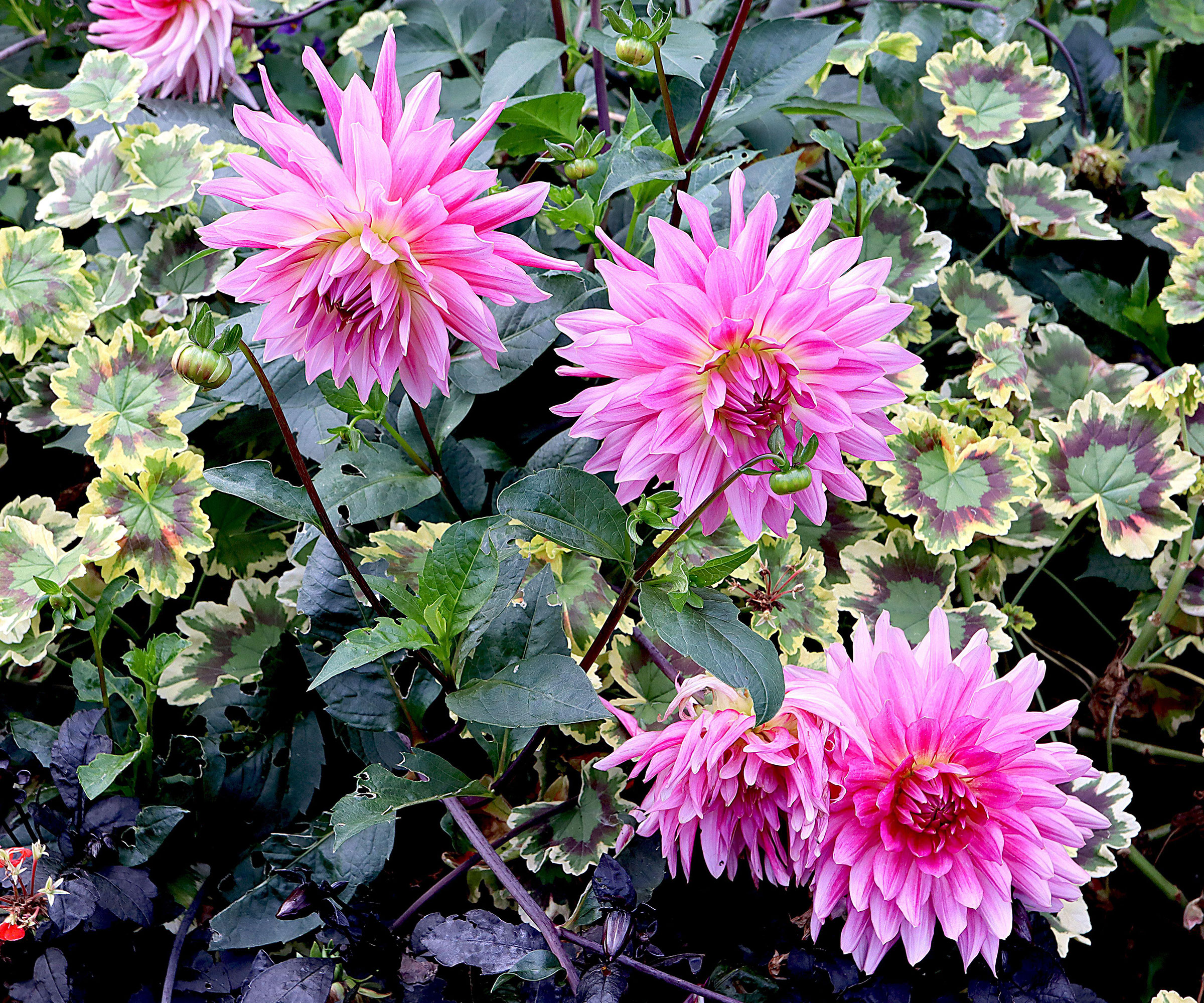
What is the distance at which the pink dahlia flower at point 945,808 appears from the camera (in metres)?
0.66

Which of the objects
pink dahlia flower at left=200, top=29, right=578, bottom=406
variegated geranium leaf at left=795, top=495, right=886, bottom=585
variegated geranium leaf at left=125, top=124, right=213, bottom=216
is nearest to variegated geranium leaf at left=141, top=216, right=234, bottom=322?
variegated geranium leaf at left=125, top=124, right=213, bottom=216

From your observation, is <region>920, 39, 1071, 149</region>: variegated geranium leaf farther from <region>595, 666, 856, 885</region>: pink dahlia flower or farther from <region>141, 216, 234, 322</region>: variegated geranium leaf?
<region>141, 216, 234, 322</region>: variegated geranium leaf

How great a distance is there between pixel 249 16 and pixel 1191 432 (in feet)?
4.32

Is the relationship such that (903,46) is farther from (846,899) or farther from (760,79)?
(846,899)

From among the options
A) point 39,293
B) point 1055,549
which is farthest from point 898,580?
point 39,293

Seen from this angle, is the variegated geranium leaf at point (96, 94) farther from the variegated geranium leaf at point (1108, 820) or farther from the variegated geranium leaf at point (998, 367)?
the variegated geranium leaf at point (1108, 820)

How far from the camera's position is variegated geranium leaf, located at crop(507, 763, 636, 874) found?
2.65 feet

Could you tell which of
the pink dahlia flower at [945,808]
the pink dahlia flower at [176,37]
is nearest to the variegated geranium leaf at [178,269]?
the pink dahlia flower at [176,37]

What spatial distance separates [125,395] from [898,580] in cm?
84

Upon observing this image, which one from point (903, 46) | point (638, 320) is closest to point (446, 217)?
point (638, 320)

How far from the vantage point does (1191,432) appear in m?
1.03

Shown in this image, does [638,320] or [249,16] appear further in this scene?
[249,16]

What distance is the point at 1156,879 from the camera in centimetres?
91

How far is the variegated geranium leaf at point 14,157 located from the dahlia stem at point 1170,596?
1.53 meters
